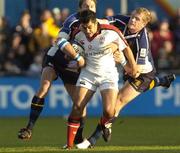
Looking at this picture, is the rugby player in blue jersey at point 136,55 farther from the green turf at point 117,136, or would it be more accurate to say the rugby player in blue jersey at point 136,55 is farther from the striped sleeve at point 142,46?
the green turf at point 117,136

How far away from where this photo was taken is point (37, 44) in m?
22.3

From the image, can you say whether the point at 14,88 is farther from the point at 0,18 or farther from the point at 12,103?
the point at 0,18

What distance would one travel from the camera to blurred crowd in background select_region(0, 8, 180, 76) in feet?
72.8

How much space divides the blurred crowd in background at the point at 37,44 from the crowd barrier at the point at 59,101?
57 cm

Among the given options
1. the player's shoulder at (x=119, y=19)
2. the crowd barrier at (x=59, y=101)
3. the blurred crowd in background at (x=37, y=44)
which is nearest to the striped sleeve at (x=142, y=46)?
the player's shoulder at (x=119, y=19)

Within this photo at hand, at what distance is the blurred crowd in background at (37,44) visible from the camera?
22188 mm

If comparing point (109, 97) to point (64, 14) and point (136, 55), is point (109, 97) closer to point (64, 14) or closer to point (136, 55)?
point (136, 55)

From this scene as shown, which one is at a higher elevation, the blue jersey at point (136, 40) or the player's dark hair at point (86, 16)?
the player's dark hair at point (86, 16)

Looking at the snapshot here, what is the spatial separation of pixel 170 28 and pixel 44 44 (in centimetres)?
310

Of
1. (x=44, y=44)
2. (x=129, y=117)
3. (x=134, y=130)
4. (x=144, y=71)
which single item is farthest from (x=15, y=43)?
(x=144, y=71)

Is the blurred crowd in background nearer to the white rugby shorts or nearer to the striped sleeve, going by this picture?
the striped sleeve

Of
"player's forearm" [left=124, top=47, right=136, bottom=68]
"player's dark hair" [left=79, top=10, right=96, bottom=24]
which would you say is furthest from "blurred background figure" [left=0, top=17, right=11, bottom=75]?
"player's dark hair" [left=79, top=10, right=96, bottom=24]

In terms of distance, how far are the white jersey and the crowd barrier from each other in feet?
26.1

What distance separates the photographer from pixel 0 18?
22656 millimetres
